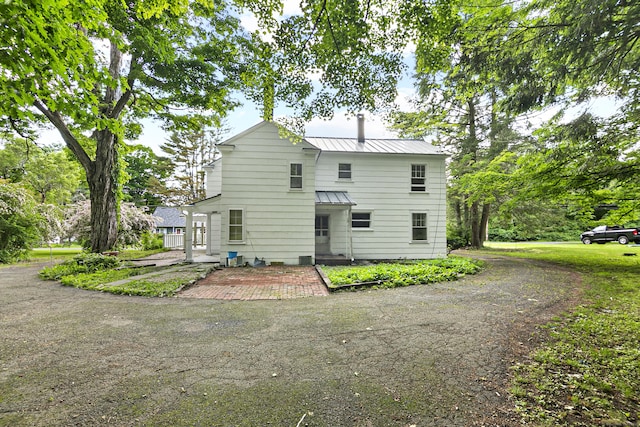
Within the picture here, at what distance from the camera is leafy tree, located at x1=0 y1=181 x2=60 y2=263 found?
43.1 feet

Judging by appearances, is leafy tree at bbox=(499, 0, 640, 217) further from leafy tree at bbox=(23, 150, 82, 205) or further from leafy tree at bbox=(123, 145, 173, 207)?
leafy tree at bbox=(123, 145, 173, 207)

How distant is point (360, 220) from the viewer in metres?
14.8

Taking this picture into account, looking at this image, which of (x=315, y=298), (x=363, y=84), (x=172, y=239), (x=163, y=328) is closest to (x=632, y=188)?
(x=363, y=84)

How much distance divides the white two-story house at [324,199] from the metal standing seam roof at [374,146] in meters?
0.06

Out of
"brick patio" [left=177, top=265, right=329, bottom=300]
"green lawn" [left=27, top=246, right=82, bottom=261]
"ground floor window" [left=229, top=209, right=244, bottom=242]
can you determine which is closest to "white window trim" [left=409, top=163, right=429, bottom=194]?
"brick patio" [left=177, top=265, right=329, bottom=300]

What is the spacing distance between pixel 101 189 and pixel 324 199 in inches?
403

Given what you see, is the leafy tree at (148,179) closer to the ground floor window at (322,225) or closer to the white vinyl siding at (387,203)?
the ground floor window at (322,225)

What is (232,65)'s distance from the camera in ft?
42.5

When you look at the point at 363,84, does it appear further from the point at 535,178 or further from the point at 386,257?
the point at 386,257

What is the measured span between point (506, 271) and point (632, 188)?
5.44 metres

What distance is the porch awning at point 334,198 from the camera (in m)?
12.8

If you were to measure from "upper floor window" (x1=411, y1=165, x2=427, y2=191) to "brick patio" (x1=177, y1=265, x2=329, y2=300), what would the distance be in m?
7.66

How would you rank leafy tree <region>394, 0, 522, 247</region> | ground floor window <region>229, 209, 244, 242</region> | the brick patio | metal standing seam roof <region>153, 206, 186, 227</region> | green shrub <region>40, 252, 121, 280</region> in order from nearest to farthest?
1. leafy tree <region>394, 0, 522, 247</region>
2. the brick patio
3. green shrub <region>40, 252, 121, 280</region>
4. ground floor window <region>229, 209, 244, 242</region>
5. metal standing seam roof <region>153, 206, 186, 227</region>

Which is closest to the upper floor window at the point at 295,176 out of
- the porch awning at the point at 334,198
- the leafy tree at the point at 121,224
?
the porch awning at the point at 334,198
